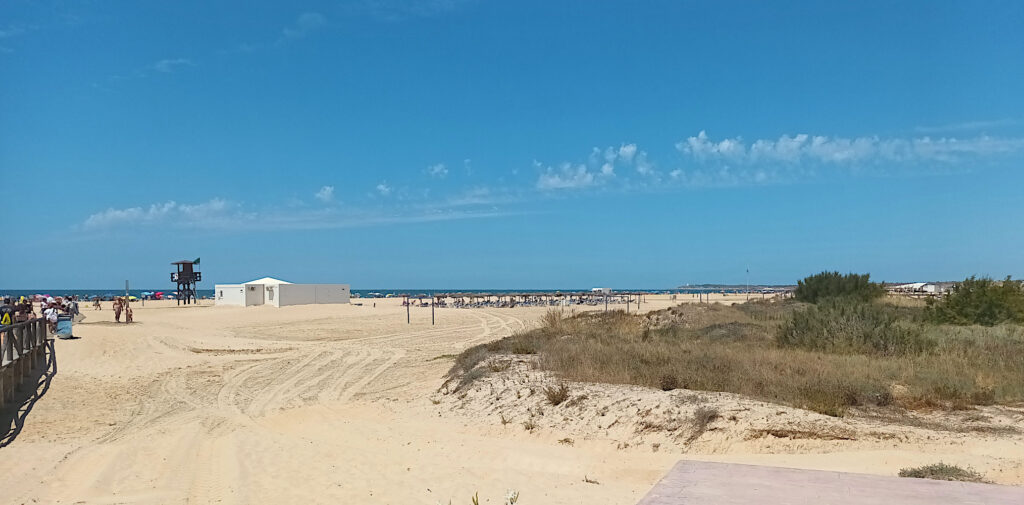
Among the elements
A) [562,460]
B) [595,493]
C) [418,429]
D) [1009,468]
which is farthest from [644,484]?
[418,429]

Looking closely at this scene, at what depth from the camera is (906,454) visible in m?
7.07

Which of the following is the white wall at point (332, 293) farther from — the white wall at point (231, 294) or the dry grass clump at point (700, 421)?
the dry grass clump at point (700, 421)

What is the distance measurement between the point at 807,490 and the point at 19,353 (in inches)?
588

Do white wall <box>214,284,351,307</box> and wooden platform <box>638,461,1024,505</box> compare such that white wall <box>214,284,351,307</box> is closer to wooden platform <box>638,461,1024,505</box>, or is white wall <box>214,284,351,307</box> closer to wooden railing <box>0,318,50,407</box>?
wooden railing <box>0,318,50,407</box>

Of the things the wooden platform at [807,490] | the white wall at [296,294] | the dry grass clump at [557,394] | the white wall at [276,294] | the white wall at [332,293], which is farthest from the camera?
the white wall at [332,293]

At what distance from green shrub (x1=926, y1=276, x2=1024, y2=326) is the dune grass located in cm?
375

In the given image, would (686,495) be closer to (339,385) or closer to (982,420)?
(982,420)

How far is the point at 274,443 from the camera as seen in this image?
9.71 metres

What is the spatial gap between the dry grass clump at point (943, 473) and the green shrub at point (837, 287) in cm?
2754

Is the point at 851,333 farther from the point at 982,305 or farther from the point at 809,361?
the point at 982,305

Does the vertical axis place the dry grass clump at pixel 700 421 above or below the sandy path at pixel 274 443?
above

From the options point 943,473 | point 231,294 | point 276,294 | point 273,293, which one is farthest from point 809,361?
point 231,294

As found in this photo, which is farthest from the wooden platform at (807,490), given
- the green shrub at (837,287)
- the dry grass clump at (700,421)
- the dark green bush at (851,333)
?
the green shrub at (837,287)

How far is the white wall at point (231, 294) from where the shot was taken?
161 feet
